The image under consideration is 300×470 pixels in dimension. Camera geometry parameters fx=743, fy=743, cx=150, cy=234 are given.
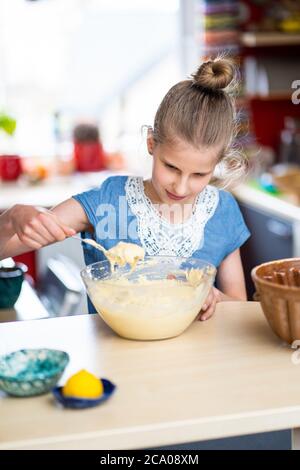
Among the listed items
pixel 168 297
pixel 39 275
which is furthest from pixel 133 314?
pixel 39 275

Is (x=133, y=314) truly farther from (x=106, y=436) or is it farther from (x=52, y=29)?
(x=52, y=29)

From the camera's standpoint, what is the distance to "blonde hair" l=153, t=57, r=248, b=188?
5.63 ft

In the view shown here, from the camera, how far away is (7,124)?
3.86 metres

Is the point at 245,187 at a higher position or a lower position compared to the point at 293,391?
lower

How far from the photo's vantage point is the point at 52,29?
14.4 feet

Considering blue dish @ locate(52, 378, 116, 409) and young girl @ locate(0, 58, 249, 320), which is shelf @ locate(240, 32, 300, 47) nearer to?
young girl @ locate(0, 58, 249, 320)

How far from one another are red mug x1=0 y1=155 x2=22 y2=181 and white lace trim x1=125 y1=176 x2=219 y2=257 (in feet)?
7.68

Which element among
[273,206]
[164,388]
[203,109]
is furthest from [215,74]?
[273,206]

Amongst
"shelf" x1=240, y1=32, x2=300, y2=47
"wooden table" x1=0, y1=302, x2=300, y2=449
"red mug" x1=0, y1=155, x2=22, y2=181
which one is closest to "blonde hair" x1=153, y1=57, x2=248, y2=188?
"wooden table" x1=0, y1=302, x2=300, y2=449

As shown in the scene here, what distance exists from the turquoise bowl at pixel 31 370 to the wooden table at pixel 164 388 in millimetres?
20

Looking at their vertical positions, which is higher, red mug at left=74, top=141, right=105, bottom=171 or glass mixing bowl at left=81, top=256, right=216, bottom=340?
glass mixing bowl at left=81, top=256, right=216, bottom=340

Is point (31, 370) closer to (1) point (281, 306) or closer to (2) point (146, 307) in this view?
(2) point (146, 307)

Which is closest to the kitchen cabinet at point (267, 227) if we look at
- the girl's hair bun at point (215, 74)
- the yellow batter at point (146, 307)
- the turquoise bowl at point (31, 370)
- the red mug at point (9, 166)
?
the red mug at point (9, 166)
